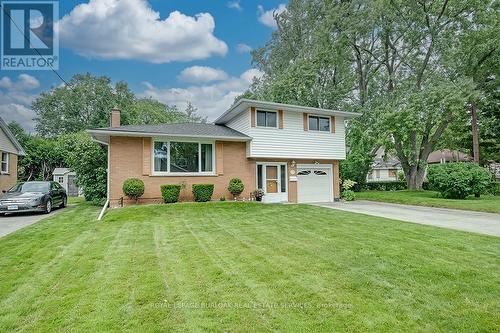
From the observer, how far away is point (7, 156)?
18844 millimetres

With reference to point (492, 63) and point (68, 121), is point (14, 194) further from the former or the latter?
point (68, 121)

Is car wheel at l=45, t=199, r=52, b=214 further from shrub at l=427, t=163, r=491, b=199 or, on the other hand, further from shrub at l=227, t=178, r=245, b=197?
shrub at l=427, t=163, r=491, b=199

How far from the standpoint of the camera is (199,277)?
4.17 meters

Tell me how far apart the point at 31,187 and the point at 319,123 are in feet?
46.6

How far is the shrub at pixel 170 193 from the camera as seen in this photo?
12.5m

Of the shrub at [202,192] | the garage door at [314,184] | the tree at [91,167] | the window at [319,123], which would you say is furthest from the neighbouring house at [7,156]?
the window at [319,123]

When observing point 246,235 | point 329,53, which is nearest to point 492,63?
point 329,53

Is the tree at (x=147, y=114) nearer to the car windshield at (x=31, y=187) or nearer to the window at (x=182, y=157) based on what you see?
the car windshield at (x=31, y=187)

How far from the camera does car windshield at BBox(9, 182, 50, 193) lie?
12.9 metres

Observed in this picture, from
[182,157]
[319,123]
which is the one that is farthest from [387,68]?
[182,157]

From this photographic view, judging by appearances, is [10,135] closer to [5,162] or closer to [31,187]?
[5,162]

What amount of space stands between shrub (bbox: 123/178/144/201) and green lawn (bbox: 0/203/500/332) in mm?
4539

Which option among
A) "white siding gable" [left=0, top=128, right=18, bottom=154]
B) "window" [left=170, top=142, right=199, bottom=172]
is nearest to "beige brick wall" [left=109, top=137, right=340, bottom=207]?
"window" [left=170, top=142, right=199, bottom=172]

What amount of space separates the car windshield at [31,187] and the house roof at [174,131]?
379 centimetres
